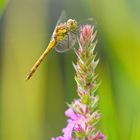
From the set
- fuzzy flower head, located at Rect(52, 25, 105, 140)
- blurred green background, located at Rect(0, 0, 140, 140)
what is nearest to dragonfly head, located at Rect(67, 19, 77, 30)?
blurred green background, located at Rect(0, 0, 140, 140)

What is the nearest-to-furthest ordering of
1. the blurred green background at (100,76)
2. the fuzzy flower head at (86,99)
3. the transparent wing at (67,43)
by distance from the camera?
the fuzzy flower head at (86,99)
the transparent wing at (67,43)
the blurred green background at (100,76)

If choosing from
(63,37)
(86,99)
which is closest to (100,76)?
(63,37)

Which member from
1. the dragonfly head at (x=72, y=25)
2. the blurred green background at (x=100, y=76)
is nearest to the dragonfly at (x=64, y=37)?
the dragonfly head at (x=72, y=25)

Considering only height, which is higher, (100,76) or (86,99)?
(100,76)

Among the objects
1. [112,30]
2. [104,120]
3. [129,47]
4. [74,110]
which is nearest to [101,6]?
[112,30]

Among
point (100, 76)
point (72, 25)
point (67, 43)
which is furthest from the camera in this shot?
point (100, 76)

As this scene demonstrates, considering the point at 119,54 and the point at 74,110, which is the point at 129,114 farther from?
the point at 74,110

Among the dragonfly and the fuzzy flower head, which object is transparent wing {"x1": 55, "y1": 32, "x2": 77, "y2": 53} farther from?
the fuzzy flower head

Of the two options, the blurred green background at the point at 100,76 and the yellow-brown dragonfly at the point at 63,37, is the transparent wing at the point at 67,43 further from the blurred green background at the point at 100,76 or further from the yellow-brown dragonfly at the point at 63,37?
the blurred green background at the point at 100,76

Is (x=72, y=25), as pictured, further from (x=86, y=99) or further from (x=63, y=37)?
(x=86, y=99)
